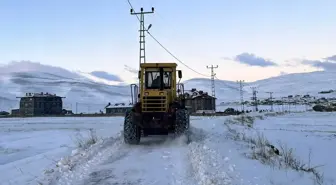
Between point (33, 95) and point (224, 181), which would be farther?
point (33, 95)

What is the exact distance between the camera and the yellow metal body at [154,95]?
15258 millimetres

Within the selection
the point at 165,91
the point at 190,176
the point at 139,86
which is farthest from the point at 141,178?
the point at 139,86

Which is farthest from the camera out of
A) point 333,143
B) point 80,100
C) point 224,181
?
point 80,100

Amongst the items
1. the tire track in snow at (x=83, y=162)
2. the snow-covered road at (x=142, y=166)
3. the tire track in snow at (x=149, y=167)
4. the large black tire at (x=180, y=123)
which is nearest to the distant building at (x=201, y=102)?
the large black tire at (x=180, y=123)

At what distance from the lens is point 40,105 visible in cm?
9081

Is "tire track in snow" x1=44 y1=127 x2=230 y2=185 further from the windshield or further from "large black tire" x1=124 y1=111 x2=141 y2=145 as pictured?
the windshield

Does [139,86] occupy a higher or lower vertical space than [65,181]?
higher

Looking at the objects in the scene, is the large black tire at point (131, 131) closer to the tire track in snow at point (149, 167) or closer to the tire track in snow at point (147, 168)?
the tire track in snow at point (149, 167)

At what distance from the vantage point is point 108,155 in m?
12.4

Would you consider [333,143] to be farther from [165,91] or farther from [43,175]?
[43,175]

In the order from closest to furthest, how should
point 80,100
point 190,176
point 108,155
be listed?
1. point 190,176
2. point 108,155
3. point 80,100

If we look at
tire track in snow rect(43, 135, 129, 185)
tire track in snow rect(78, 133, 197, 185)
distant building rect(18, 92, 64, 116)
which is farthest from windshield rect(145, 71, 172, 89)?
distant building rect(18, 92, 64, 116)

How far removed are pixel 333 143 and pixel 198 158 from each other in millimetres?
14645

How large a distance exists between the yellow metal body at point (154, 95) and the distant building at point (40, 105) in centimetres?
7820
